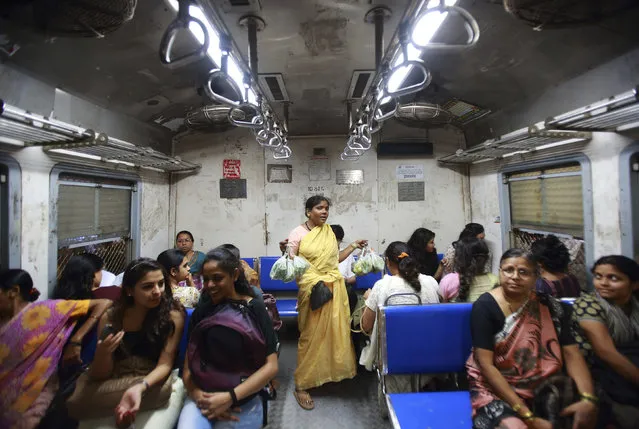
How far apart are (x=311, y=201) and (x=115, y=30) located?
1932 mm

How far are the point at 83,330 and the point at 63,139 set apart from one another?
1463 millimetres

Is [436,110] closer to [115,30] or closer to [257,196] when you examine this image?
[257,196]

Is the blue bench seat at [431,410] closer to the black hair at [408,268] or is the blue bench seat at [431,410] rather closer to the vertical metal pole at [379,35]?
the black hair at [408,268]

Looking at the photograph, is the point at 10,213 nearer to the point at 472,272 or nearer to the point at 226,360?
the point at 226,360

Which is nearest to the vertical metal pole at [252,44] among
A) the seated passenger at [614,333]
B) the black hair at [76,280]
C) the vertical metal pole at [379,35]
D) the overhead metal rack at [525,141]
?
the vertical metal pole at [379,35]

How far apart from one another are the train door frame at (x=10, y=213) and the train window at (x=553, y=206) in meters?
4.23

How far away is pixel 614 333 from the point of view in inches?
66.4

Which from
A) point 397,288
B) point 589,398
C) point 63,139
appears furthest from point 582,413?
point 63,139

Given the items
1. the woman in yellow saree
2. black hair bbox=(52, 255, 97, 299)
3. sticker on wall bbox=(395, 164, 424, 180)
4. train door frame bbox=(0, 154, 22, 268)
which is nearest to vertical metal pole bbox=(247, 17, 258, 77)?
the woman in yellow saree

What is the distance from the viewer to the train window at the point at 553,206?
97.7 inches

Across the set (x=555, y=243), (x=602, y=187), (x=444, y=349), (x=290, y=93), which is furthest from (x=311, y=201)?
(x=602, y=187)

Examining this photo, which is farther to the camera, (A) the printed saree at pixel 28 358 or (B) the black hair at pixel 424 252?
(B) the black hair at pixel 424 252

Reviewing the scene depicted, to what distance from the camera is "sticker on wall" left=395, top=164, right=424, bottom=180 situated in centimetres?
460

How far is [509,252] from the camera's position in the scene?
1.77 metres
